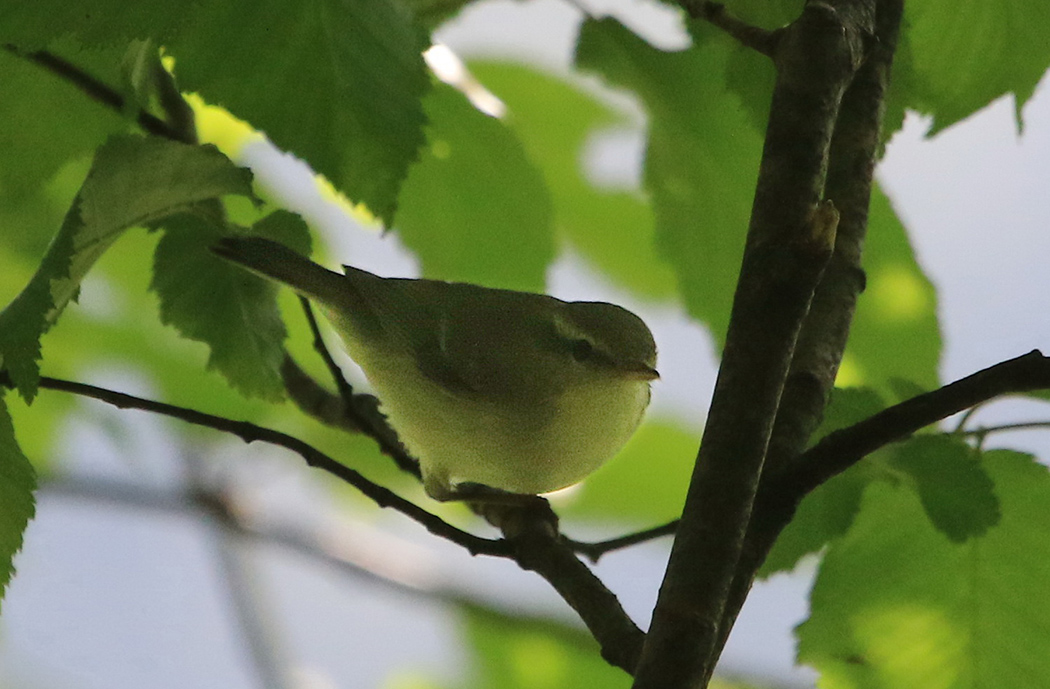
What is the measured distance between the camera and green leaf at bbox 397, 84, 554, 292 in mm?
1558

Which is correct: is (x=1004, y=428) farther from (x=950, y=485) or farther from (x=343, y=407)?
(x=343, y=407)

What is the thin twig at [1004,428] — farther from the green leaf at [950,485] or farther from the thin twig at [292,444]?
the thin twig at [292,444]

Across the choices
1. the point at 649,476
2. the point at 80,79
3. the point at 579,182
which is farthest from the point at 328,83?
the point at 649,476

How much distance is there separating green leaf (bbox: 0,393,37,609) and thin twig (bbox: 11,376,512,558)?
81 millimetres

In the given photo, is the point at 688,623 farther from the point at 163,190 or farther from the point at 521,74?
the point at 521,74

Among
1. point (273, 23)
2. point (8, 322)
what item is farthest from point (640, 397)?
point (8, 322)

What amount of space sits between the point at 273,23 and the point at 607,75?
54 centimetres

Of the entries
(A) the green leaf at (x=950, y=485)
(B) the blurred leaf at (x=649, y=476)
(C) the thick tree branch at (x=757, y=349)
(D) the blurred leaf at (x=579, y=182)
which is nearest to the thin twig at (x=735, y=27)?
(C) the thick tree branch at (x=757, y=349)

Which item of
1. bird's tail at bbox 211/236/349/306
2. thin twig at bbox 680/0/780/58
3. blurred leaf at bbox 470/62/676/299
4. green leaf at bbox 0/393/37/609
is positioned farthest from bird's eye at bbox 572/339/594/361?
green leaf at bbox 0/393/37/609

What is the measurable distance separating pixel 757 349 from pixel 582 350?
968 mm

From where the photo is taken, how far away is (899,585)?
119cm

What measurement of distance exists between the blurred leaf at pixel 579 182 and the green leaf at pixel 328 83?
92cm

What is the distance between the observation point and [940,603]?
1.19 meters

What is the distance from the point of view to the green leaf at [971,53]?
122 cm
